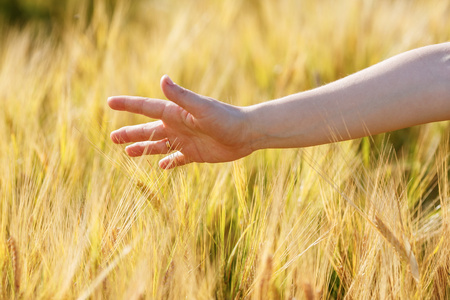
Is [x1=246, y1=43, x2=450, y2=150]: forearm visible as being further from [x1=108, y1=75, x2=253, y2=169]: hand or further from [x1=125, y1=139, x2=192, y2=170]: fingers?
[x1=125, y1=139, x2=192, y2=170]: fingers

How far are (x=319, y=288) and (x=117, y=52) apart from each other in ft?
5.14

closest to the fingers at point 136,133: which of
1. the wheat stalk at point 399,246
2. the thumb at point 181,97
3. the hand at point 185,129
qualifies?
the hand at point 185,129

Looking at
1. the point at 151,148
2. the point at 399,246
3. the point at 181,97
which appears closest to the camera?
the point at 399,246

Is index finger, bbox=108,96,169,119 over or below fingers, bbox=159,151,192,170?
over

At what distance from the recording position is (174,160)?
102cm

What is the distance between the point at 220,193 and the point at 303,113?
262mm

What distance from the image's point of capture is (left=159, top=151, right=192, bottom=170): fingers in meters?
1.00

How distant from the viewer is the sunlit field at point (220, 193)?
2.58ft

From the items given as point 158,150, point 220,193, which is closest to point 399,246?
point 220,193

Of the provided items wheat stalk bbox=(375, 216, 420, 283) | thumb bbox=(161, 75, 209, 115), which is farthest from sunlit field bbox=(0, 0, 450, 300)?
thumb bbox=(161, 75, 209, 115)

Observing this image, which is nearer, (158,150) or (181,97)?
(181,97)

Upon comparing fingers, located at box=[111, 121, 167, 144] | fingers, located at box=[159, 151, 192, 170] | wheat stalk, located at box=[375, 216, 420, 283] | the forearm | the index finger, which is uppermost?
the forearm

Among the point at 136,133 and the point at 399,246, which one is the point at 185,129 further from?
the point at 399,246

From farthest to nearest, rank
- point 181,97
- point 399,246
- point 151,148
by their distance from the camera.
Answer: point 151,148 < point 181,97 < point 399,246
